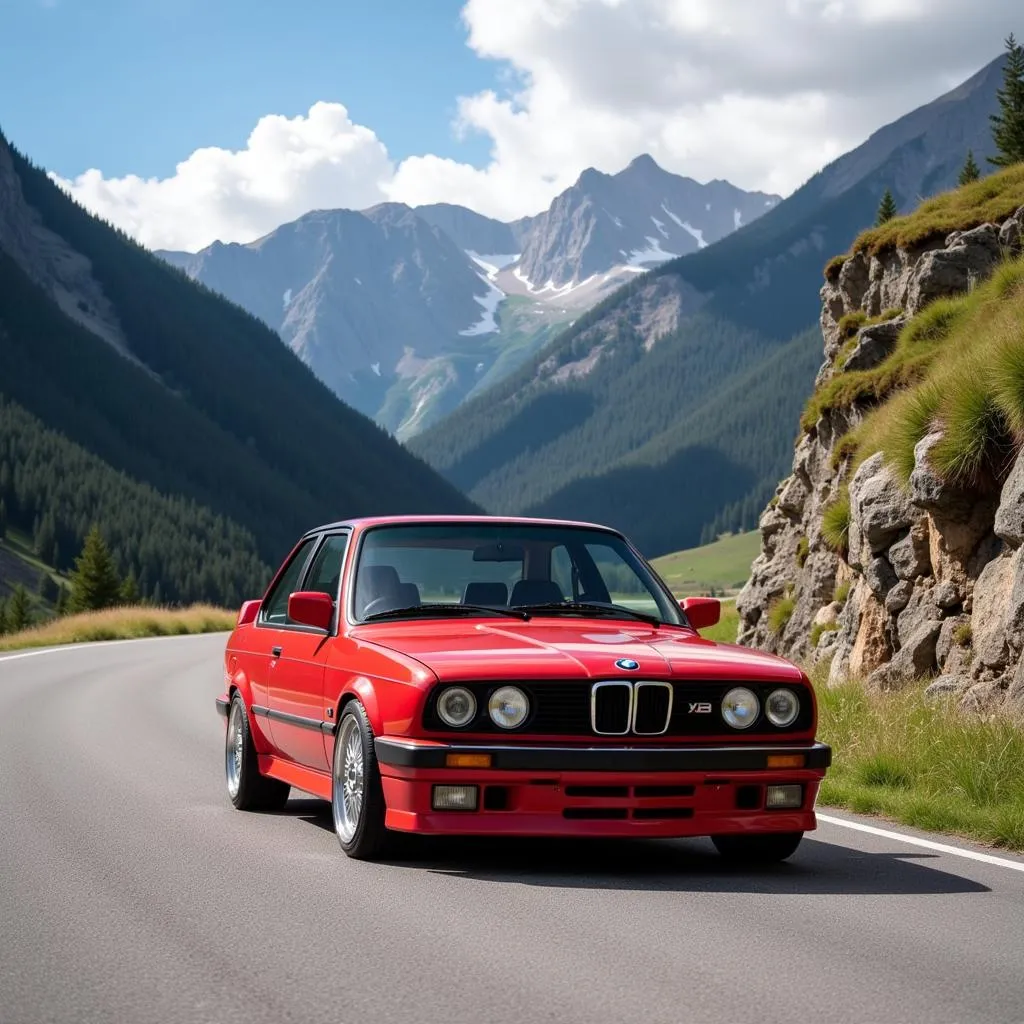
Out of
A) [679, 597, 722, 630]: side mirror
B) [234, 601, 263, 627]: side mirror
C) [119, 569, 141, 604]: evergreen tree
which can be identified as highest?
[679, 597, 722, 630]: side mirror

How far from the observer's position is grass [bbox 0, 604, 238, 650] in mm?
37312

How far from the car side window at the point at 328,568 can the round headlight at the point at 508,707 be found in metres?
1.74

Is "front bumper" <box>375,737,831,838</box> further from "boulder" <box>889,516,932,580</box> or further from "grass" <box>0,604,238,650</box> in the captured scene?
"grass" <box>0,604,238,650</box>

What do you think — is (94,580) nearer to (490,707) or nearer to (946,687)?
(946,687)

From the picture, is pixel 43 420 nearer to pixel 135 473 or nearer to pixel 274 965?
pixel 135 473

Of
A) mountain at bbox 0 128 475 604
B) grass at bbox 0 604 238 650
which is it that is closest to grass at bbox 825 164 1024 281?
grass at bbox 0 604 238 650

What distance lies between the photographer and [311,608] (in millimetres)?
7398

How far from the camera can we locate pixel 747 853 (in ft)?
23.4

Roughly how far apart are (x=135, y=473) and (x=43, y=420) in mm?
11375

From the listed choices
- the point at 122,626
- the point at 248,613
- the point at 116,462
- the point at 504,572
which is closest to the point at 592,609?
the point at 504,572

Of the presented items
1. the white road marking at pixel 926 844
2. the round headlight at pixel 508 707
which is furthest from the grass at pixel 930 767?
the round headlight at pixel 508 707

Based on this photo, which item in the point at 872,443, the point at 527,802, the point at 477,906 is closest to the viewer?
the point at 477,906

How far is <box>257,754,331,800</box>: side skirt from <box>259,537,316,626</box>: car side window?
840mm

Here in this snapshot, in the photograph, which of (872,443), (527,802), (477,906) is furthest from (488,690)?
(872,443)
